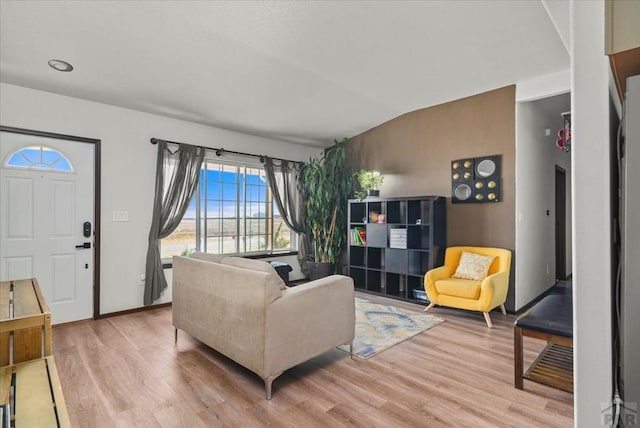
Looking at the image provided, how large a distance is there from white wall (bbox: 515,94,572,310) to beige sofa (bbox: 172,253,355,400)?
274cm

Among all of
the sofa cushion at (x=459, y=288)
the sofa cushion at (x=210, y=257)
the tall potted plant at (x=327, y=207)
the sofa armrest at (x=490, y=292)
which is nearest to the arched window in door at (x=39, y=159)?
the sofa cushion at (x=210, y=257)

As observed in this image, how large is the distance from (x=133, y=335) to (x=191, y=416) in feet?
5.74

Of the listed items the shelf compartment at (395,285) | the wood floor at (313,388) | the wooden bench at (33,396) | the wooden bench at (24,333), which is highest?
the wooden bench at (24,333)

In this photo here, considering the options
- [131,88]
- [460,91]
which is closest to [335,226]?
[460,91]

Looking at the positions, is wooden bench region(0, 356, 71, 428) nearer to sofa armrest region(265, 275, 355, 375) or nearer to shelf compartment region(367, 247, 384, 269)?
sofa armrest region(265, 275, 355, 375)

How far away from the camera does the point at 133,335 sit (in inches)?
132

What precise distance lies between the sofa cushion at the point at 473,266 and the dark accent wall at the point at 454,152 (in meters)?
0.39

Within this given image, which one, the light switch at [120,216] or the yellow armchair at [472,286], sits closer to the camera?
the yellow armchair at [472,286]

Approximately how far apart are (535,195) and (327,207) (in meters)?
3.04

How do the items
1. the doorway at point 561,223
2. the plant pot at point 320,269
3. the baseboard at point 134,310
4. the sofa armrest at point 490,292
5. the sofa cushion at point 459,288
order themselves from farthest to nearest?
the doorway at point 561,223, the plant pot at point 320,269, the baseboard at point 134,310, the sofa cushion at point 459,288, the sofa armrest at point 490,292

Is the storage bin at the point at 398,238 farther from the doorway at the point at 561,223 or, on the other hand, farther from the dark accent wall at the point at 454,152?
the doorway at the point at 561,223

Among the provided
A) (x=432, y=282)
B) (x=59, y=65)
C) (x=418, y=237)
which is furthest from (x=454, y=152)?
(x=59, y=65)

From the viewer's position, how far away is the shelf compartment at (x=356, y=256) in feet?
18.0

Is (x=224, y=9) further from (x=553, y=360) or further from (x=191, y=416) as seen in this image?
(x=553, y=360)
